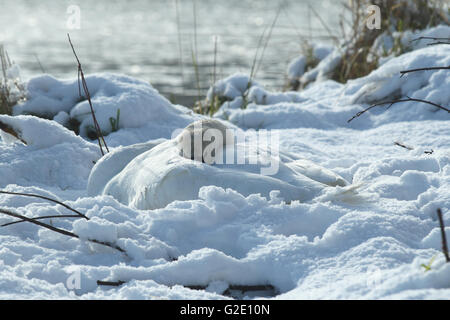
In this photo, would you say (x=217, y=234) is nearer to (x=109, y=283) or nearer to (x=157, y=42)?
(x=109, y=283)

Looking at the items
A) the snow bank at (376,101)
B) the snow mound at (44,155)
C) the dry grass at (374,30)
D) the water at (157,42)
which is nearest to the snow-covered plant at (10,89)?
the water at (157,42)

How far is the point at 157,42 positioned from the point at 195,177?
50.7ft

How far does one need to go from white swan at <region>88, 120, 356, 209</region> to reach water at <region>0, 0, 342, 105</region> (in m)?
1.63

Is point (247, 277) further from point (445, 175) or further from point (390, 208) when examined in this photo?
point (445, 175)

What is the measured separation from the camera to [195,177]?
79.2 inches

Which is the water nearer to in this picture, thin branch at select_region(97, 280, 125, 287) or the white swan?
the white swan

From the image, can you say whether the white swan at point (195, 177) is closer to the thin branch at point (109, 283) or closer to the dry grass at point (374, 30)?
the thin branch at point (109, 283)

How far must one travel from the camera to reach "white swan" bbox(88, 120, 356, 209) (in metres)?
1.99

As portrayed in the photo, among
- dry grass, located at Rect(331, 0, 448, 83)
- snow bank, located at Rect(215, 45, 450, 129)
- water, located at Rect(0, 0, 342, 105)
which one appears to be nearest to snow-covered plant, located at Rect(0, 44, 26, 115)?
water, located at Rect(0, 0, 342, 105)

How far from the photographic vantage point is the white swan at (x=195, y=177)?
1.99 meters

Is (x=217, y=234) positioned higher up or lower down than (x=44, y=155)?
lower down

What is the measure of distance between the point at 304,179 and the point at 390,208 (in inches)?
13.9

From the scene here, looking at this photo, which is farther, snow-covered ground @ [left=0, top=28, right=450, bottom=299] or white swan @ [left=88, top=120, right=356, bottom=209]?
white swan @ [left=88, top=120, right=356, bottom=209]

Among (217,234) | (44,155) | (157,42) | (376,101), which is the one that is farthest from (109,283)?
(157,42)
